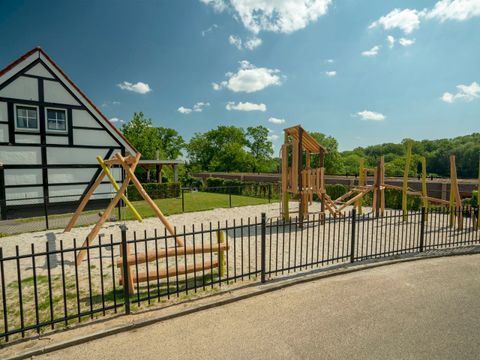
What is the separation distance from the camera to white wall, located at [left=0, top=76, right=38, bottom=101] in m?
11.4

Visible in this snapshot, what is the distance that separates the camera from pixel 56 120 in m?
12.8

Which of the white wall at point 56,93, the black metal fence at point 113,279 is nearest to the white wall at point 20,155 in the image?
the white wall at point 56,93

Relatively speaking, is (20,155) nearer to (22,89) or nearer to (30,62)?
(22,89)

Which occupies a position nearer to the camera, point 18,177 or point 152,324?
point 152,324

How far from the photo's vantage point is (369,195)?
17188 mm

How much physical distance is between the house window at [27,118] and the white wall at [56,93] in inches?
34.3

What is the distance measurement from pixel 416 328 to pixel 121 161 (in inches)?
294

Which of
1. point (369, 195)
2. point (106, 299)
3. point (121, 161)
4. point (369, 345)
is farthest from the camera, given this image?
point (369, 195)

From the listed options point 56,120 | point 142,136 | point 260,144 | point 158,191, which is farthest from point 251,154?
point 56,120

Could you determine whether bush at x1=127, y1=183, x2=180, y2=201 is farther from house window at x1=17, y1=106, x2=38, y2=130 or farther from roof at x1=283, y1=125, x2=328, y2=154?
roof at x1=283, y1=125, x2=328, y2=154

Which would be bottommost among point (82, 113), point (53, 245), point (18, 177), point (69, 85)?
point (53, 245)

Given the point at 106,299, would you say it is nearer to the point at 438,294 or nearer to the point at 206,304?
the point at 206,304

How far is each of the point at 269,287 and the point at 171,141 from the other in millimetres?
61680

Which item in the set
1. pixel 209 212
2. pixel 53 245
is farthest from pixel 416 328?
pixel 209 212
